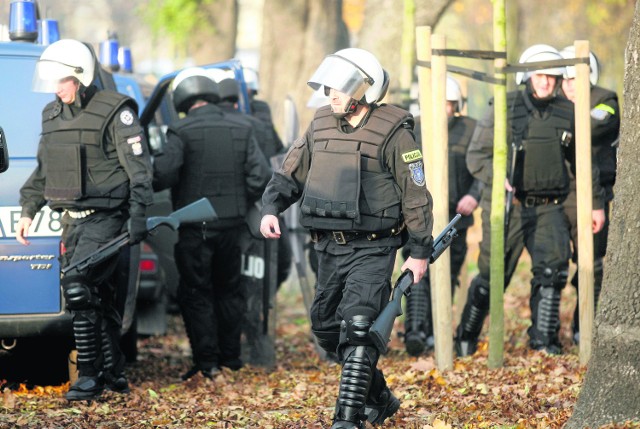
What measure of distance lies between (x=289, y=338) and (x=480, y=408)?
4.95m

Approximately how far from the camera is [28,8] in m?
9.41

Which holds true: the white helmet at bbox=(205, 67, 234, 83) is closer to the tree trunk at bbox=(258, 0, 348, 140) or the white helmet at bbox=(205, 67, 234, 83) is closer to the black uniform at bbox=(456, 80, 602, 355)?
the black uniform at bbox=(456, 80, 602, 355)

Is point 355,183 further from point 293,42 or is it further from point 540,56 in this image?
point 293,42

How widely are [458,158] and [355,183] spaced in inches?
152

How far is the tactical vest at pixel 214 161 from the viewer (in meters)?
9.27

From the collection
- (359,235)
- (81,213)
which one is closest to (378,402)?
(359,235)

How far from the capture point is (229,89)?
955 cm

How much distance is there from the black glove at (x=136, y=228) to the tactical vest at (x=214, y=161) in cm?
125

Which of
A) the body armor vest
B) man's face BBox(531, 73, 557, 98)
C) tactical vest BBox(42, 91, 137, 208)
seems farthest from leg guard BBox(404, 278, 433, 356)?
tactical vest BBox(42, 91, 137, 208)

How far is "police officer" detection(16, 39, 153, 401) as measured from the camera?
7.95m

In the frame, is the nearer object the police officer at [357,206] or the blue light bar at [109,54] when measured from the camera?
the police officer at [357,206]

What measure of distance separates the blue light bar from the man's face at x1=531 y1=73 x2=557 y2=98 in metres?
4.02

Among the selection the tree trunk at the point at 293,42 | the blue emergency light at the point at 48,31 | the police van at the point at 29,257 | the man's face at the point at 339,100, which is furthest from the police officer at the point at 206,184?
the tree trunk at the point at 293,42

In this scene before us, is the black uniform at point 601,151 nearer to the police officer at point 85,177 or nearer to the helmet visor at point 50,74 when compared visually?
the police officer at point 85,177
